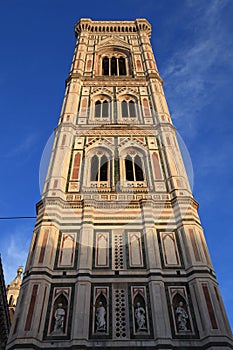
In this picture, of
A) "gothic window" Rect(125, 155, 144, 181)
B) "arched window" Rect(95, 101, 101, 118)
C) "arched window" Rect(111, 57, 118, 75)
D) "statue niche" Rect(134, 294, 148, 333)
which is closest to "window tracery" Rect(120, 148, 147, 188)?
"gothic window" Rect(125, 155, 144, 181)

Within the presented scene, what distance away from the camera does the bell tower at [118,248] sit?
7.58m

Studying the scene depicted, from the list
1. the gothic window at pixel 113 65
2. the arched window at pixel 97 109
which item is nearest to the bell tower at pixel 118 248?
the arched window at pixel 97 109

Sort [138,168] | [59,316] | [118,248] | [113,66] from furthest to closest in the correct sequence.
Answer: [113,66] → [138,168] → [118,248] → [59,316]

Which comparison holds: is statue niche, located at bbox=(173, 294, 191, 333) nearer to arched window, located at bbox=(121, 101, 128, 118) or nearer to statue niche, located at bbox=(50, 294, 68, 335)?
statue niche, located at bbox=(50, 294, 68, 335)

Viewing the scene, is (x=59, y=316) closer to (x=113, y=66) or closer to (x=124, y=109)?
(x=124, y=109)

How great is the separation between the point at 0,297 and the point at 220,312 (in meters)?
7.19

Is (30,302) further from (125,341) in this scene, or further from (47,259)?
(125,341)

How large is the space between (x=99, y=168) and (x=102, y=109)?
13.3 feet

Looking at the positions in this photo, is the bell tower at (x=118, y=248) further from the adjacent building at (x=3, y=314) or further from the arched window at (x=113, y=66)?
the arched window at (x=113, y=66)

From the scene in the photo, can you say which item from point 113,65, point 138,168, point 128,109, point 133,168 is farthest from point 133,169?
point 113,65

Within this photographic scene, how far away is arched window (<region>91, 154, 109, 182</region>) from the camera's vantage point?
11.9 meters

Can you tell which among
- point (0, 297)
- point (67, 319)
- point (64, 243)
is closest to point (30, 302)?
point (67, 319)

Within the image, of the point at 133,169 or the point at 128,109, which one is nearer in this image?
the point at 133,169

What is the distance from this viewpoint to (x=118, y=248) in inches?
372
